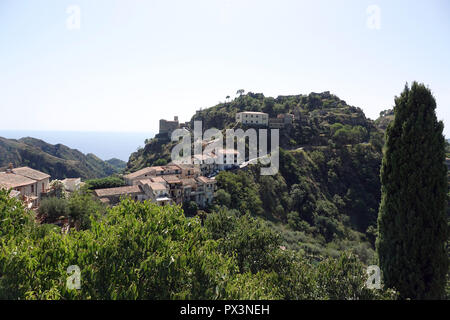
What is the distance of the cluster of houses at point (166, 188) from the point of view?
37406 millimetres

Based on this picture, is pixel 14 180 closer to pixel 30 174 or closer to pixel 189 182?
pixel 30 174

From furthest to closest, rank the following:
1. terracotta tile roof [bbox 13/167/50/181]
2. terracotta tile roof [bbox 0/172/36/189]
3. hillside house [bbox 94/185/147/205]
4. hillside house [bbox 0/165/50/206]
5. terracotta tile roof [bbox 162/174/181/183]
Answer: terracotta tile roof [bbox 162/174/181/183] < hillside house [bbox 94/185/147/205] < terracotta tile roof [bbox 13/167/50/181] < hillside house [bbox 0/165/50/206] < terracotta tile roof [bbox 0/172/36/189]

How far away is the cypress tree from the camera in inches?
436

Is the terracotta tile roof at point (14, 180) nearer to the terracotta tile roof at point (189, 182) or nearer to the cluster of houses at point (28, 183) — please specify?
the cluster of houses at point (28, 183)

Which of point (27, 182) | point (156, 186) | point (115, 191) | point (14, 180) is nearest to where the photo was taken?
point (14, 180)

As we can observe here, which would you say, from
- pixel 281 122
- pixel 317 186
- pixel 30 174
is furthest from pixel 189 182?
pixel 281 122

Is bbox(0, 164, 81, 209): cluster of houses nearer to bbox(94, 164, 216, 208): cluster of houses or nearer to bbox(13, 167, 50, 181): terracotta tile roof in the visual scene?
bbox(13, 167, 50, 181): terracotta tile roof

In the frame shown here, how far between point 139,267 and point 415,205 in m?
12.4

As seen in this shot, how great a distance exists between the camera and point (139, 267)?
8.83m

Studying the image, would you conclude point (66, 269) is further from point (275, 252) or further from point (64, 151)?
point (64, 151)

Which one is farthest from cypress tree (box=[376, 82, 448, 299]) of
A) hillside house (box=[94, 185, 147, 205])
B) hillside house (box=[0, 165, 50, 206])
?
hillside house (box=[94, 185, 147, 205])

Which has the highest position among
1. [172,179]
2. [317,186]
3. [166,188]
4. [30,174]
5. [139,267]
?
[30,174]

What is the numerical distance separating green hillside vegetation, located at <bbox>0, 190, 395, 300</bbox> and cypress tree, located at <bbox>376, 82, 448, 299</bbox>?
5.52 ft
